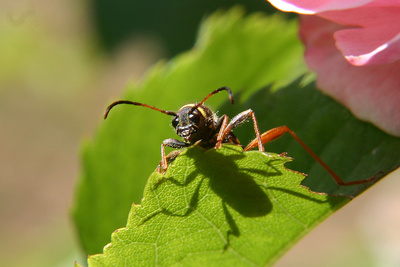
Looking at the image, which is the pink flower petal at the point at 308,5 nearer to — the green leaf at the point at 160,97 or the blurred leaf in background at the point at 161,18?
the green leaf at the point at 160,97

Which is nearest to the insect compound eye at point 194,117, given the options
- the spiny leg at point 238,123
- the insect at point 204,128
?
the insect at point 204,128

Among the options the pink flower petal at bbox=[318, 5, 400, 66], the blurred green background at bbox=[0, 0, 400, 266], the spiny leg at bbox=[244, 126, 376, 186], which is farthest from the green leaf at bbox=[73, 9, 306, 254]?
the blurred green background at bbox=[0, 0, 400, 266]

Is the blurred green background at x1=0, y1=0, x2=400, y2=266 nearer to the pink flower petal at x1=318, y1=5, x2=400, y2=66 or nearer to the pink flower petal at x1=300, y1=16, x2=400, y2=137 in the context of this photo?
the pink flower petal at x1=300, y1=16, x2=400, y2=137

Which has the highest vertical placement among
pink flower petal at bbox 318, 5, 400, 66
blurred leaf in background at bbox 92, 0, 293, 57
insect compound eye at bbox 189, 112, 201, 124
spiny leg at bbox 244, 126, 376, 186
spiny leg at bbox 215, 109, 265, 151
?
blurred leaf in background at bbox 92, 0, 293, 57

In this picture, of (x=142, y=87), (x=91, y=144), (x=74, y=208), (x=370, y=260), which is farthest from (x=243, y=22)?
(x=370, y=260)

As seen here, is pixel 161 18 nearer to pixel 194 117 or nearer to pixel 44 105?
pixel 194 117
